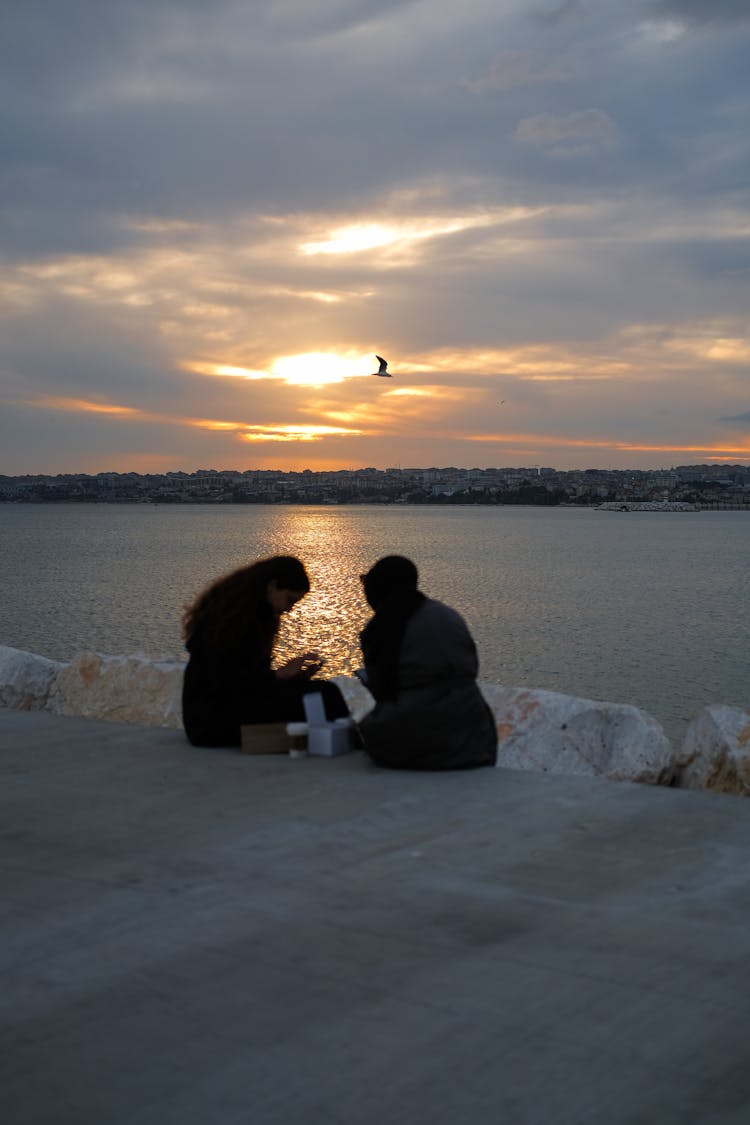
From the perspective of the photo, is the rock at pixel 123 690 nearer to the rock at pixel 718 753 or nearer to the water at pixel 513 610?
the rock at pixel 718 753

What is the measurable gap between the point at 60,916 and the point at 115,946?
36 cm

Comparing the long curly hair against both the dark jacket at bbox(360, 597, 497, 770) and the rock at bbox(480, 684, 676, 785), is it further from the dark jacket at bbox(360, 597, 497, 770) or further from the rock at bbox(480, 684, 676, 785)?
the rock at bbox(480, 684, 676, 785)

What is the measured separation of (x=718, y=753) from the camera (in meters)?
9.38

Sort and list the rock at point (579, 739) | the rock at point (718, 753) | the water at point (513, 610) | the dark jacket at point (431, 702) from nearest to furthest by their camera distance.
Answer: the dark jacket at point (431, 702) < the rock at point (718, 753) < the rock at point (579, 739) < the water at point (513, 610)

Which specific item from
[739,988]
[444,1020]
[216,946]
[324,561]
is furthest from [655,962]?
[324,561]

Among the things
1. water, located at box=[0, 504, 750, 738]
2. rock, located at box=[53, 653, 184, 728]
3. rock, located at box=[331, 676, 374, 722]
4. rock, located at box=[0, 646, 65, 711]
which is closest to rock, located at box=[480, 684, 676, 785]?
rock, located at box=[331, 676, 374, 722]

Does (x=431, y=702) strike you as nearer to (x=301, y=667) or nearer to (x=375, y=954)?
(x=301, y=667)

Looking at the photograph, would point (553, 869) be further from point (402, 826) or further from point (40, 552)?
point (40, 552)

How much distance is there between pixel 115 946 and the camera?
12.0ft

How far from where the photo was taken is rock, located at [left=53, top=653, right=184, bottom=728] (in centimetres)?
1112

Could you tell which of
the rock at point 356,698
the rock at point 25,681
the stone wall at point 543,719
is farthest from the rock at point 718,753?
the rock at point 25,681

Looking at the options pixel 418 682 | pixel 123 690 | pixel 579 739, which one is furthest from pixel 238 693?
pixel 123 690

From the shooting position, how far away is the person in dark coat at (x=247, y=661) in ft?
21.5

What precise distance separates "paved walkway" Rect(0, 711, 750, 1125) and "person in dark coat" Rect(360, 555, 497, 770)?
0.30 metres
